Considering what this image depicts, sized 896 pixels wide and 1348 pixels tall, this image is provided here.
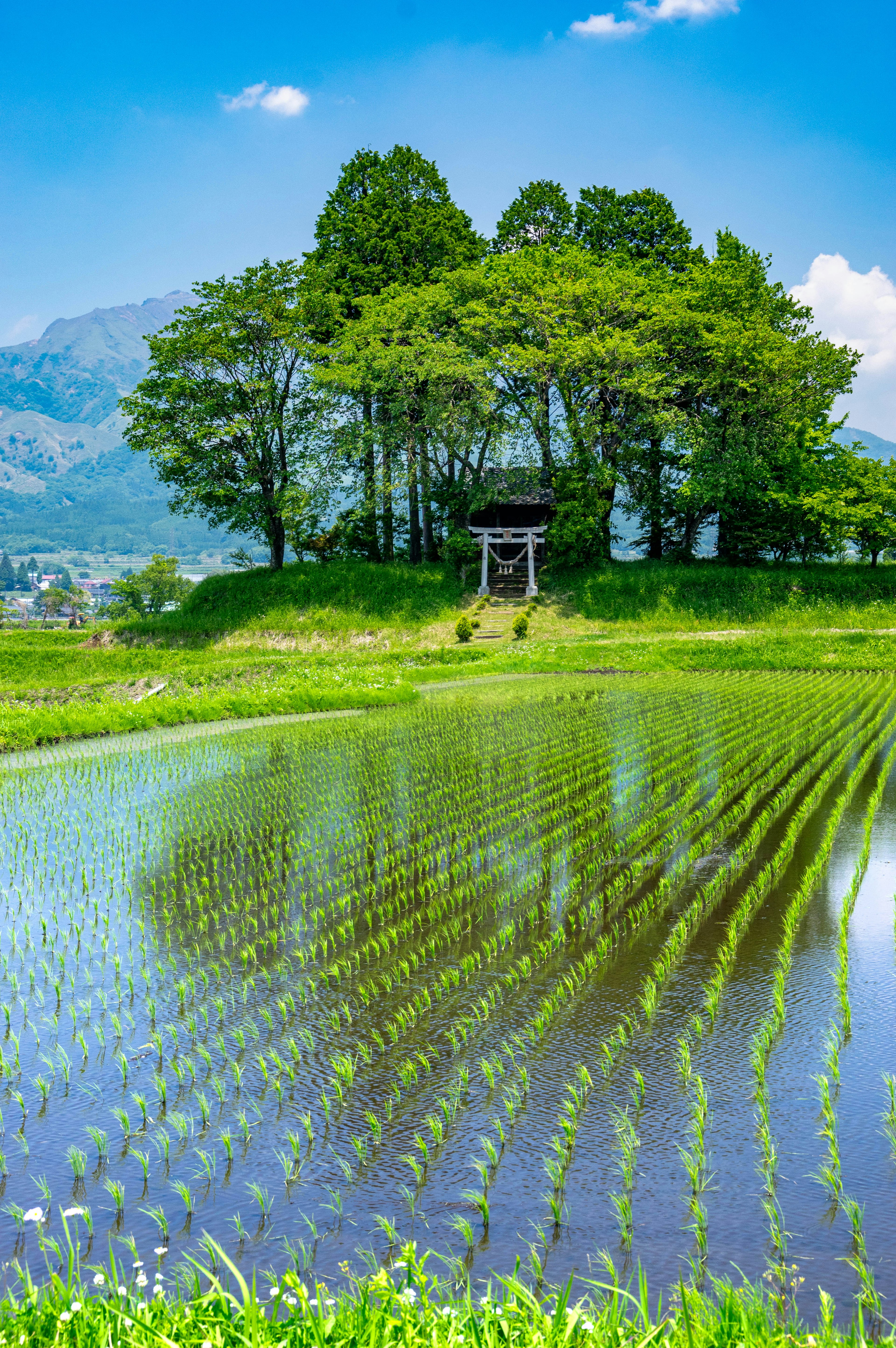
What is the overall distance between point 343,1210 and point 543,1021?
5.91ft

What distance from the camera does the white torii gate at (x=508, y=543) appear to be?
34.2m

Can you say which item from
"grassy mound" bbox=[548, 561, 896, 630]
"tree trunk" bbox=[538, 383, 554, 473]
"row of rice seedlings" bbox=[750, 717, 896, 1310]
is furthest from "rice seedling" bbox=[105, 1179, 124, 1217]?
"tree trunk" bbox=[538, 383, 554, 473]

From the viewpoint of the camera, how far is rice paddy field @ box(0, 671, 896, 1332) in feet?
10.8

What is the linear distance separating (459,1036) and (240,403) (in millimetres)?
33978

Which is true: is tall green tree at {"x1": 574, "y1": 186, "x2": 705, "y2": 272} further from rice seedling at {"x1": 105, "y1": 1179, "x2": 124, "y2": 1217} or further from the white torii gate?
rice seedling at {"x1": 105, "y1": 1179, "x2": 124, "y2": 1217}

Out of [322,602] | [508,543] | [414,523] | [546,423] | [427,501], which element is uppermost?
[546,423]

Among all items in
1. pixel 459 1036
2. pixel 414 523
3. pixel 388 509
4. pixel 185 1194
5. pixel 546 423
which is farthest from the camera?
pixel 414 523

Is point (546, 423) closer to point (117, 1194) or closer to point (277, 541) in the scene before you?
point (277, 541)

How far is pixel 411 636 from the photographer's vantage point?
32188mm

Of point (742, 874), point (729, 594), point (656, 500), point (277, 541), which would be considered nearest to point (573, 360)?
point (656, 500)

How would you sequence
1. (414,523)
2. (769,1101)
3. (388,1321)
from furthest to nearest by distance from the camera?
(414,523)
(769,1101)
(388,1321)

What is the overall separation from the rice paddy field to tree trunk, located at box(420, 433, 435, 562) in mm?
26514

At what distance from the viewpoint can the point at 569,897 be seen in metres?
7.22

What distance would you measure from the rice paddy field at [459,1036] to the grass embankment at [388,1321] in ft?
0.67
